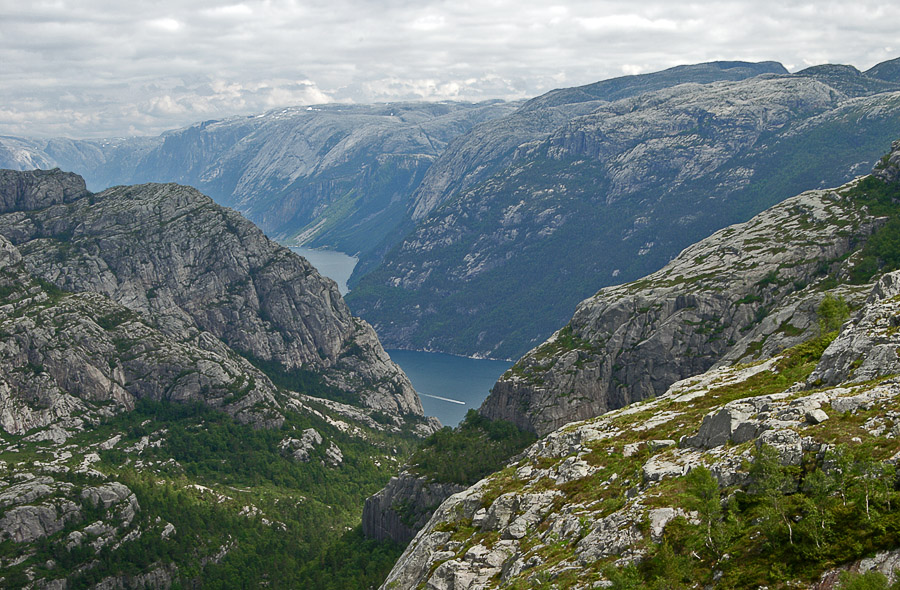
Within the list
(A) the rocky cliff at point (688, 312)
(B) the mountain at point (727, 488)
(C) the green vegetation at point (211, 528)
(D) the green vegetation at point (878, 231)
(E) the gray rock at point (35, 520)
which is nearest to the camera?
(B) the mountain at point (727, 488)

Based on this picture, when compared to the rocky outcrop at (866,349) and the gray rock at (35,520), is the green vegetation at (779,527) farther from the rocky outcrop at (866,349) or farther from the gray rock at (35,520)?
the gray rock at (35,520)

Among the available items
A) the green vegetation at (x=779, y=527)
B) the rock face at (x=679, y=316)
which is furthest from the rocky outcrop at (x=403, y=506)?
the green vegetation at (x=779, y=527)

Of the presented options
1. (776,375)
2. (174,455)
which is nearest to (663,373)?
(776,375)

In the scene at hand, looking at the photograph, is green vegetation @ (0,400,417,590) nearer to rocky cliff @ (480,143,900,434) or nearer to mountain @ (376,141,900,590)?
rocky cliff @ (480,143,900,434)

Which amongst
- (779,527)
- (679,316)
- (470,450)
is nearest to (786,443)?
(779,527)

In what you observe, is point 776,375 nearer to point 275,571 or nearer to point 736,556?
point 736,556

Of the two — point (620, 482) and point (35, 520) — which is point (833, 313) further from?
point (35, 520)
